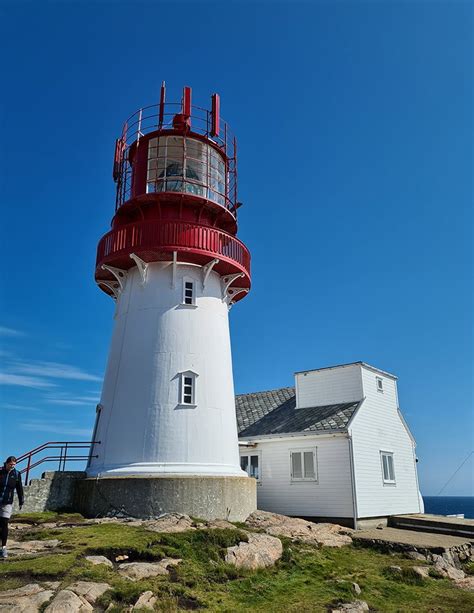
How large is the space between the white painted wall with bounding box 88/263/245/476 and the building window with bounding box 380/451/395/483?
766 centimetres

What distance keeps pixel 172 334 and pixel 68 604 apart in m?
9.77

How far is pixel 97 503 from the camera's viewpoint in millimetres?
14305

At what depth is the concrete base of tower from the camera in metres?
13.9

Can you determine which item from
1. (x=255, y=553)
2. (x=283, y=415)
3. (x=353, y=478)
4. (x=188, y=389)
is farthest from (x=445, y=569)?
(x=283, y=415)

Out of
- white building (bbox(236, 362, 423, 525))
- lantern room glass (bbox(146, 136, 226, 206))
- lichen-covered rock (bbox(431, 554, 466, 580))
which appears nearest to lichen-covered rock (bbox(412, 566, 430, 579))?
lichen-covered rock (bbox(431, 554, 466, 580))

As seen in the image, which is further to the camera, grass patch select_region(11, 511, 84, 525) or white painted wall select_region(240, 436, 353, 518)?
white painted wall select_region(240, 436, 353, 518)

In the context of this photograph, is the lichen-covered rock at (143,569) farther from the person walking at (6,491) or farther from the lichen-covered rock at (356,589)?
the lichen-covered rock at (356,589)

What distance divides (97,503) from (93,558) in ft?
16.6

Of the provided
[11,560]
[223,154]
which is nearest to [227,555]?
[11,560]

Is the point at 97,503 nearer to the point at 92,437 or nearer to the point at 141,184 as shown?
the point at 92,437

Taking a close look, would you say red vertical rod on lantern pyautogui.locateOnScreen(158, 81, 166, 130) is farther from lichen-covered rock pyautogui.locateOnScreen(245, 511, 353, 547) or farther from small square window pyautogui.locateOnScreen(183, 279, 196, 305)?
lichen-covered rock pyautogui.locateOnScreen(245, 511, 353, 547)

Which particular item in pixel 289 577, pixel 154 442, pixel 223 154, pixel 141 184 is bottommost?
pixel 289 577

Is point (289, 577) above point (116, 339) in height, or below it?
below

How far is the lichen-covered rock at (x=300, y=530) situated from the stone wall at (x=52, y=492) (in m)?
5.29
